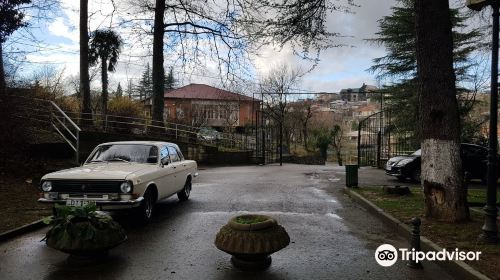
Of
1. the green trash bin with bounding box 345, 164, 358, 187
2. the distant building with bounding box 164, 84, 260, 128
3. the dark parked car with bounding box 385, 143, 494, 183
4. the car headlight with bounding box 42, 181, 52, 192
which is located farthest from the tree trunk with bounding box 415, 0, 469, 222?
the distant building with bounding box 164, 84, 260, 128

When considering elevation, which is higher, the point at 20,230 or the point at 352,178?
the point at 352,178

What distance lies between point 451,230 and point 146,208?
559cm

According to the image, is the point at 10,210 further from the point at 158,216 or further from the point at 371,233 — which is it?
the point at 371,233

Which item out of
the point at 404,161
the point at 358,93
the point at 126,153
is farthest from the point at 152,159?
the point at 358,93

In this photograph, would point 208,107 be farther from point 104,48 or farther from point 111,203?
point 111,203

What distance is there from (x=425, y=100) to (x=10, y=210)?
8.74 metres

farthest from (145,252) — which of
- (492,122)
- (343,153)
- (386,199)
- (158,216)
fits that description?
(343,153)

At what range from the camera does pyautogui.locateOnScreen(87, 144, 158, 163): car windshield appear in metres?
9.77

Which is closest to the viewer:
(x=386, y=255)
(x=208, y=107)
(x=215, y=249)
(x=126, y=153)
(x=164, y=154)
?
(x=386, y=255)

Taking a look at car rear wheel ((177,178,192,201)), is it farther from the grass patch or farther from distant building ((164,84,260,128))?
distant building ((164,84,260,128))

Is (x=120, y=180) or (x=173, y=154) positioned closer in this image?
(x=120, y=180)

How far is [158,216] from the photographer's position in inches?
386

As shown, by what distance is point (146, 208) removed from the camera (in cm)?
887

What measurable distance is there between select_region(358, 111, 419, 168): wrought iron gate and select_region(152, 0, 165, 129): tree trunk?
1155cm
